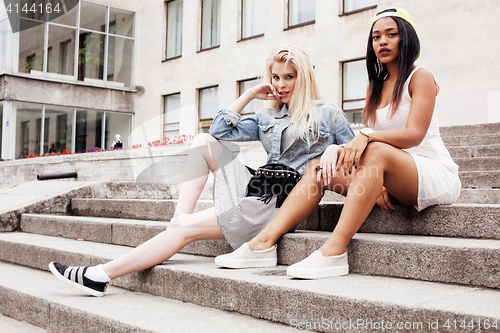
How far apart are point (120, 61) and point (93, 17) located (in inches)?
76.0

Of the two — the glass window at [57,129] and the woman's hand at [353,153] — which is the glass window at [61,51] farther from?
the woman's hand at [353,153]

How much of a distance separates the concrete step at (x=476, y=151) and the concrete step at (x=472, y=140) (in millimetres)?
270

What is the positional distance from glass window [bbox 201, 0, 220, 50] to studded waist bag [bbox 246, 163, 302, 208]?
44.5 ft

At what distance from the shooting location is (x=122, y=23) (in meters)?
18.6

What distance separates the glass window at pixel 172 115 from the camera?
16.4 meters

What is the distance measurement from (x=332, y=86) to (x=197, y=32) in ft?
20.3

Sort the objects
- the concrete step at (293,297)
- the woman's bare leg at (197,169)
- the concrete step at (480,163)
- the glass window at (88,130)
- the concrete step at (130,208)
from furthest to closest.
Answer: the glass window at (88,130) → the concrete step at (480,163) → the concrete step at (130,208) → the woman's bare leg at (197,169) → the concrete step at (293,297)

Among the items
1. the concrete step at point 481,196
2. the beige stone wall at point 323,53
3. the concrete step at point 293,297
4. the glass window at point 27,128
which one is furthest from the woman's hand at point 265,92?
the glass window at point 27,128

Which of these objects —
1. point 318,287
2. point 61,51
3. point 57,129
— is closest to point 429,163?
point 318,287

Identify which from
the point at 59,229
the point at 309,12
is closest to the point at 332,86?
the point at 309,12

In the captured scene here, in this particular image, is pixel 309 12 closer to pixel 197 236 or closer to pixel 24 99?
pixel 24 99

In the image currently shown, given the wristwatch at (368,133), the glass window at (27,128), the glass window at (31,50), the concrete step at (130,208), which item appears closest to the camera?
the wristwatch at (368,133)

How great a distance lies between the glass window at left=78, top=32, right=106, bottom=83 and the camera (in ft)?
57.9

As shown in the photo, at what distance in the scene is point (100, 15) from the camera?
18.1m
